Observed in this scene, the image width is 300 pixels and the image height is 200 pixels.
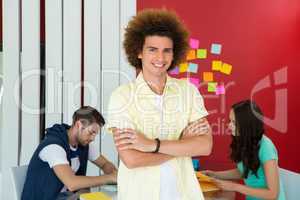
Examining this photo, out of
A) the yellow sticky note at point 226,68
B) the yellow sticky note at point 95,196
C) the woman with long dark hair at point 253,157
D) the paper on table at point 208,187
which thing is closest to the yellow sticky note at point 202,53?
the yellow sticky note at point 226,68

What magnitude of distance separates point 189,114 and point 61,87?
1412 millimetres

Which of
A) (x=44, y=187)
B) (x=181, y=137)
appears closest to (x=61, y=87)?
(x=44, y=187)

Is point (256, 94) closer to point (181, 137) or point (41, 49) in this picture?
point (41, 49)

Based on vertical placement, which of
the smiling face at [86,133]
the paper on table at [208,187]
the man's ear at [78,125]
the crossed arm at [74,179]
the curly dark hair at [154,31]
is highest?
the curly dark hair at [154,31]

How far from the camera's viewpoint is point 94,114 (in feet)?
6.98

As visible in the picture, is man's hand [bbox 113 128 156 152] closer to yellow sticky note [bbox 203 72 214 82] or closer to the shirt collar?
the shirt collar

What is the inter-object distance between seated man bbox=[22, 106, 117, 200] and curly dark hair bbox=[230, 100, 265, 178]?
2.05ft

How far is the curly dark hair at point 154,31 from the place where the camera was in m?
1.33

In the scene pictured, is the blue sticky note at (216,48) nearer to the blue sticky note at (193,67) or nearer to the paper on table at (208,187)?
the blue sticky note at (193,67)

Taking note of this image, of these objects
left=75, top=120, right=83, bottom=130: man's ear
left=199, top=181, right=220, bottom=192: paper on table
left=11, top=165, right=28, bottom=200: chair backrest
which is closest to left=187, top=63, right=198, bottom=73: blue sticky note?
left=75, top=120, right=83, bottom=130: man's ear

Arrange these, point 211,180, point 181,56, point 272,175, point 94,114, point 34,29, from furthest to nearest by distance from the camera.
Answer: point 34,29 < point 94,114 < point 211,180 < point 272,175 < point 181,56

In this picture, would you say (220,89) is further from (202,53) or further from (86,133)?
(86,133)

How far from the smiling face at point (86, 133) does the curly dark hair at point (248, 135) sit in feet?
2.41

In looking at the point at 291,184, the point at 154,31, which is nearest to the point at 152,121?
the point at 154,31
